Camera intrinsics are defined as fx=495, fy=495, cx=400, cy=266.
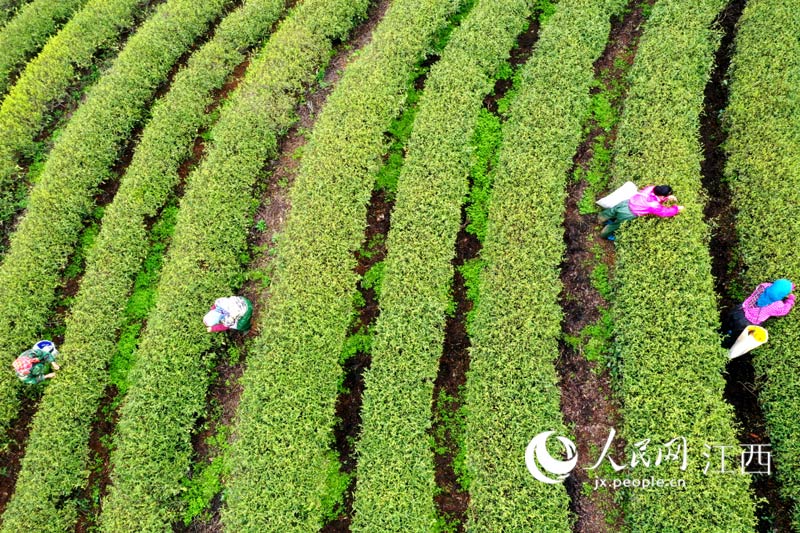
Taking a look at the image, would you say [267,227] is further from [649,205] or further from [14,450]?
[649,205]

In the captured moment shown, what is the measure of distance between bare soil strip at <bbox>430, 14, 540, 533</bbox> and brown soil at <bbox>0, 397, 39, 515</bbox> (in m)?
7.82

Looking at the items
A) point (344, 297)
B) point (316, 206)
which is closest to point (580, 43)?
point (316, 206)

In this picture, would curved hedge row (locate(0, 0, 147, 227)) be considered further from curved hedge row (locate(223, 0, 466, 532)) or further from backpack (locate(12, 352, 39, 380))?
curved hedge row (locate(223, 0, 466, 532))

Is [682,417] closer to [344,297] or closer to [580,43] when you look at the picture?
[344,297]

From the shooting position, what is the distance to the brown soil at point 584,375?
8.13 m

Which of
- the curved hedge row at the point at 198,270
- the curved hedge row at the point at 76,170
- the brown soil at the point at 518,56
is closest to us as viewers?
the curved hedge row at the point at 198,270

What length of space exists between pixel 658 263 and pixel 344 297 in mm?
5810

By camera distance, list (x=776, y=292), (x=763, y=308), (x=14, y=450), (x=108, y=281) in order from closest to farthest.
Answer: (x=776, y=292), (x=763, y=308), (x=14, y=450), (x=108, y=281)

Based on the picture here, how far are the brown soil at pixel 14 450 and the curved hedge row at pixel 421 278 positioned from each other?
6.57 metres

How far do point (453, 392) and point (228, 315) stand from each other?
4335mm

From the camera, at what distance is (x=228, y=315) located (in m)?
8.98

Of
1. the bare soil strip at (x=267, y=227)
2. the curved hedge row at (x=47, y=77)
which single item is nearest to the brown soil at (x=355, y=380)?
the bare soil strip at (x=267, y=227)

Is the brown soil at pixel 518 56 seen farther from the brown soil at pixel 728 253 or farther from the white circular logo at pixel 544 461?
the white circular logo at pixel 544 461

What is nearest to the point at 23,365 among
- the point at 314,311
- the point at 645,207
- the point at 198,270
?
the point at 198,270
